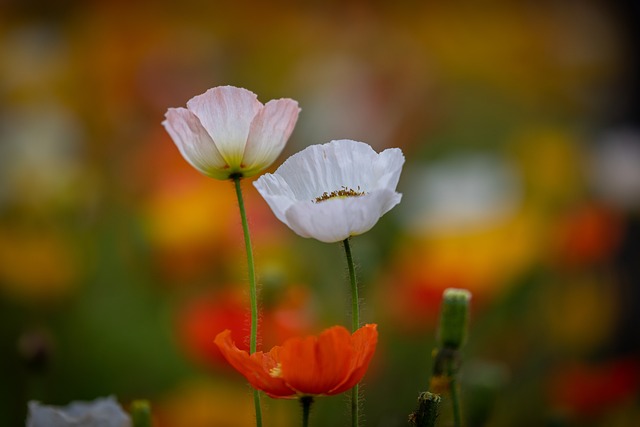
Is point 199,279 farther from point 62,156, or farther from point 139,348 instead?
point 62,156

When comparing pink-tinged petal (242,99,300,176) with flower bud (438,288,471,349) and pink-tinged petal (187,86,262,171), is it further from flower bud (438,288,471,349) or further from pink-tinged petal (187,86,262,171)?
flower bud (438,288,471,349)

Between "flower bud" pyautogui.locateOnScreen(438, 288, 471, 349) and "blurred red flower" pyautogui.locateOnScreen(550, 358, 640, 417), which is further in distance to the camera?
"blurred red flower" pyautogui.locateOnScreen(550, 358, 640, 417)

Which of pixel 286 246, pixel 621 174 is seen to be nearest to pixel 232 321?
pixel 286 246

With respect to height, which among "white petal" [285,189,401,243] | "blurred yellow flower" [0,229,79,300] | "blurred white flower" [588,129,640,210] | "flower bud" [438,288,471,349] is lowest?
"flower bud" [438,288,471,349]

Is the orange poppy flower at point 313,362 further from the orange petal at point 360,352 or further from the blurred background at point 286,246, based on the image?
the blurred background at point 286,246

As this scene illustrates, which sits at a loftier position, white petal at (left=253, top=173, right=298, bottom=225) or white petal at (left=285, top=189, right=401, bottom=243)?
→ white petal at (left=253, top=173, right=298, bottom=225)

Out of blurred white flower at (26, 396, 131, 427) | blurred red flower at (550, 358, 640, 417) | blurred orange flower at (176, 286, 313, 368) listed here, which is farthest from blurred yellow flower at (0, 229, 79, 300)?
blurred white flower at (26, 396, 131, 427)

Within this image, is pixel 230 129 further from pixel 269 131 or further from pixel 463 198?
pixel 463 198
